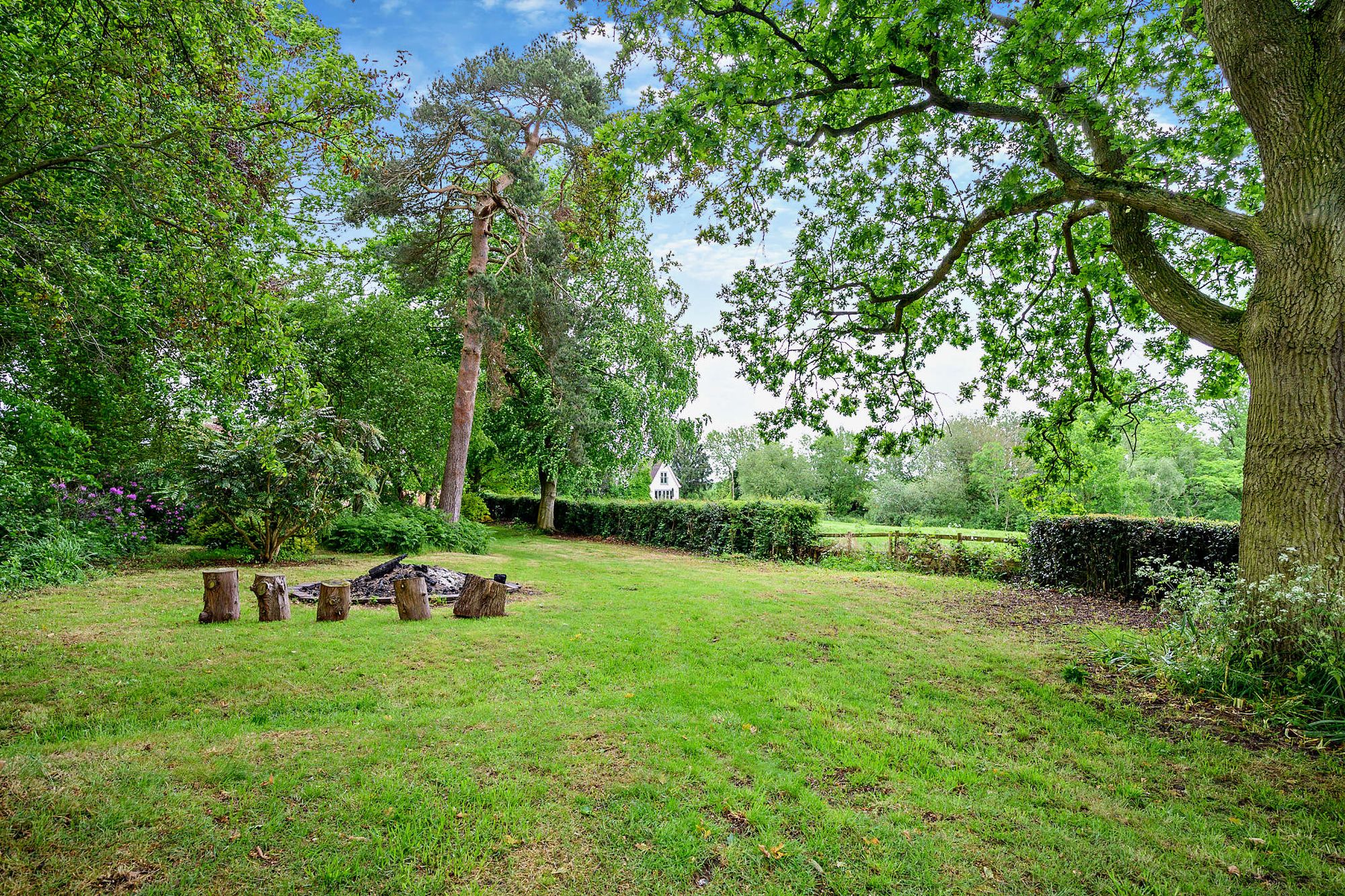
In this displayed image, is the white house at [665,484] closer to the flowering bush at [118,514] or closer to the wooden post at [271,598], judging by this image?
the flowering bush at [118,514]

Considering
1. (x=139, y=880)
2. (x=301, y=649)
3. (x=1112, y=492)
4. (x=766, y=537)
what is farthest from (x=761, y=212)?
(x=1112, y=492)

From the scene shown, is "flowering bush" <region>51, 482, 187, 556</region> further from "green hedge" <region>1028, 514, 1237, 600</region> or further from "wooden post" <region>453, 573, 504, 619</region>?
"green hedge" <region>1028, 514, 1237, 600</region>

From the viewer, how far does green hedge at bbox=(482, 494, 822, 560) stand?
15.6m

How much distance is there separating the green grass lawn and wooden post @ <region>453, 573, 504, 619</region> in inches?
44.1

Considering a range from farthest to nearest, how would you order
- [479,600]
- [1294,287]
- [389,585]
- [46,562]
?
1. [389,585]
2. [46,562]
3. [479,600]
4. [1294,287]

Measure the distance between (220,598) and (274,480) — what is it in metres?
4.53

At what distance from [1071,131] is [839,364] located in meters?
4.09

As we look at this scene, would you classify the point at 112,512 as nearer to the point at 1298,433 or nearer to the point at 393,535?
the point at 393,535

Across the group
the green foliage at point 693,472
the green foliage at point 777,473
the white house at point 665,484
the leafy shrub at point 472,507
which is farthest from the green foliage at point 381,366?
the green foliage at point 693,472

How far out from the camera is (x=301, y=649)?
221 inches

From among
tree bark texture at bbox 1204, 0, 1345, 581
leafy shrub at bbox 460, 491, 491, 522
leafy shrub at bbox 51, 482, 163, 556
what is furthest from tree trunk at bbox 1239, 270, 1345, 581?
leafy shrub at bbox 460, 491, 491, 522

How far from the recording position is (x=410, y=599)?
7148 millimetres

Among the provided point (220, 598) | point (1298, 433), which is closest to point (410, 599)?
point (220, 598)

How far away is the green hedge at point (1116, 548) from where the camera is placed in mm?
9570
